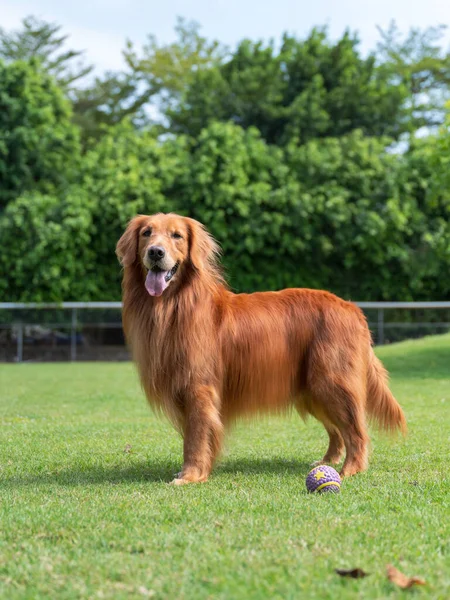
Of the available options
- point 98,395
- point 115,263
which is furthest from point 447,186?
point 115,263

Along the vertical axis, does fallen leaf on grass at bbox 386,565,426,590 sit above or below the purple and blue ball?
above

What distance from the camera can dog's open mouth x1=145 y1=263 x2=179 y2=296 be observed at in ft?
17.6

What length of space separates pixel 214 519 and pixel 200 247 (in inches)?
91.6

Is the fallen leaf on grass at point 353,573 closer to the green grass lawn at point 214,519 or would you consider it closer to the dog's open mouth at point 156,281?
the green grass lawn at point 214,519

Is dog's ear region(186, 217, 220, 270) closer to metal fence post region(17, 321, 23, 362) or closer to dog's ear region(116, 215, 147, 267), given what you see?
dog's ear region(116, 215, 147, 267)

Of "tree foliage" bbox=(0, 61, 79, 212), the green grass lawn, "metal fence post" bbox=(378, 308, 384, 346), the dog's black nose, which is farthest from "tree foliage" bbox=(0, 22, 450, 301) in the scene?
the dog's black nose

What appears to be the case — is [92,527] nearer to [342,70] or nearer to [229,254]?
[229,254]

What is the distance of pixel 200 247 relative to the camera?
5645 millimetres

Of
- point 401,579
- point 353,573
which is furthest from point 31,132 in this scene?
point 401,579

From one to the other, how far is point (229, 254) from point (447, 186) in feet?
29.9

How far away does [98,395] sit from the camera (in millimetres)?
11930

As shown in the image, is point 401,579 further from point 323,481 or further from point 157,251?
point 157,251

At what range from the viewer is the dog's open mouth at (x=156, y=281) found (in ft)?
17.6

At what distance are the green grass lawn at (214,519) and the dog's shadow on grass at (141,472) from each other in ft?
0.05
